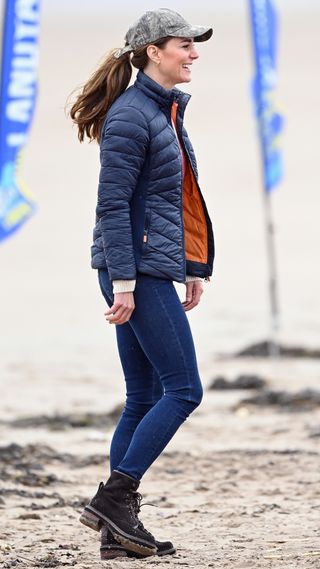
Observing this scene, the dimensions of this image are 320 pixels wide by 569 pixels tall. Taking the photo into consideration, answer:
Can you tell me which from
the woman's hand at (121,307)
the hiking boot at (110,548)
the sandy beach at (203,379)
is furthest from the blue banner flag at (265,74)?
the hiking boot at (110,548)

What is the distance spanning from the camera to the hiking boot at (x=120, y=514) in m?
4.82

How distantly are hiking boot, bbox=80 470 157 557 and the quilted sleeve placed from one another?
763 mm

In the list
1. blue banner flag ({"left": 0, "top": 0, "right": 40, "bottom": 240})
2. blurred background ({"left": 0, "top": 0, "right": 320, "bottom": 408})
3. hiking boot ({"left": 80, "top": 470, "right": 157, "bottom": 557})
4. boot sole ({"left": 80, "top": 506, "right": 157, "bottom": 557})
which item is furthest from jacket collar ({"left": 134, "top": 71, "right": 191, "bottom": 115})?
blue banner flag ({"left": 0, "top": 0, "right": 40, "bottom": 240})

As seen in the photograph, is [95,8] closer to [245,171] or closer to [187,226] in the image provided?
[245,171]

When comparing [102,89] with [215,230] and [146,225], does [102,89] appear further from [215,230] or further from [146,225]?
[215,230]

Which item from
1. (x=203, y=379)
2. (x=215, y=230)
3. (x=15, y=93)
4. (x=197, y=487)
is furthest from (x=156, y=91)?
(x=215, y=230)

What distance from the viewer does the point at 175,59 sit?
473cm

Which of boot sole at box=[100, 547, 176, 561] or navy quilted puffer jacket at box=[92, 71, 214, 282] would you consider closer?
navy quilted puffer jacket at box=[92, 71, 214, 282]

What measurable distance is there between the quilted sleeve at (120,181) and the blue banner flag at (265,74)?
6.97 m

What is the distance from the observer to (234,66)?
3916cm

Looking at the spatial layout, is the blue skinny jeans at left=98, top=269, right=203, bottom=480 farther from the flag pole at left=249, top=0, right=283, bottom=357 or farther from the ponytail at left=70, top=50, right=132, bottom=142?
the flag pole at left=249, top=0, right=283, bottom=357

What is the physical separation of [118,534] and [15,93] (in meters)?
3.34

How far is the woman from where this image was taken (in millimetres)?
4633

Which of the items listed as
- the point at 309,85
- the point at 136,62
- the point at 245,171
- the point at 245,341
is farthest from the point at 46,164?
the point at 136,62
